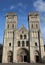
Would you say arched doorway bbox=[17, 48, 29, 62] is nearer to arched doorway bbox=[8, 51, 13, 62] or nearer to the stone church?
the stone church

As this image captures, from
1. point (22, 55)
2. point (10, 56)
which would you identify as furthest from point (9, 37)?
point (22, 55)

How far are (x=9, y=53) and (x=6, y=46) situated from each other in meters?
2.51

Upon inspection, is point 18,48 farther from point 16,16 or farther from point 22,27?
point 16,16

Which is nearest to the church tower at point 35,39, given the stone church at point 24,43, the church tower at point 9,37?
the stone church at point 24,43

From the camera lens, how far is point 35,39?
161 ft

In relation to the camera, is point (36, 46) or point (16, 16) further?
point (16, 16)

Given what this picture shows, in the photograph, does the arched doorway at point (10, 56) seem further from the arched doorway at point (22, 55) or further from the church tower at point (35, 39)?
the church tower at point (35, 39)

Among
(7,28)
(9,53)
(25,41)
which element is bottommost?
(9,53)

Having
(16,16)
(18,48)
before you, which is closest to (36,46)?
(18,48)

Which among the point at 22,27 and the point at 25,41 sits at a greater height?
the point at 22,27

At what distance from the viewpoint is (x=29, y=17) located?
172 feet

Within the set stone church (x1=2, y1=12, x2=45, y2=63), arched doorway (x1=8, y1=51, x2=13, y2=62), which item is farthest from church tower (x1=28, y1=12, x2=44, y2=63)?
arched doorway (x1=8, y1=51, x2=13, y2=62)

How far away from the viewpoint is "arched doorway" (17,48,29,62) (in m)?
48.7

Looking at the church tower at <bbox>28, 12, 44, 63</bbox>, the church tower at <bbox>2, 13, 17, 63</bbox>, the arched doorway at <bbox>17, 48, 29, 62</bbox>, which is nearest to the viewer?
the church tower at <bbox>28, 12, 44, 63</bbox>
